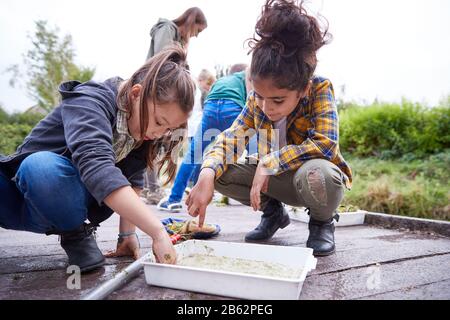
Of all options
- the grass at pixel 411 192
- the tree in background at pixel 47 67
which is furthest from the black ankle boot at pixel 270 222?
the tree in background at pixel 47 67

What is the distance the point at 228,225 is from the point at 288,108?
4.18 feet

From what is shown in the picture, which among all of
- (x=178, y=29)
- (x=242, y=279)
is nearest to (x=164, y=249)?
(x=242, y=279)

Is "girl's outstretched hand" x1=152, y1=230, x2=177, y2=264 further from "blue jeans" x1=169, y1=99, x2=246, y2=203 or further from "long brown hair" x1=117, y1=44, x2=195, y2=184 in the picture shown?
"blue jeans" x1=169, y1=99, x2=246, y2=203

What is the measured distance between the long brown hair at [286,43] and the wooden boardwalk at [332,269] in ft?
2.77

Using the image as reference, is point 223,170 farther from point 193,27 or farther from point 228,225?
point 193,27

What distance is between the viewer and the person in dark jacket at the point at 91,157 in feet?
4.23

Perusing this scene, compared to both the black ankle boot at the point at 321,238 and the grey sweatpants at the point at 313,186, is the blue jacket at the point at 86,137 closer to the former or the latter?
the grey sweatpants at the point at 313,186

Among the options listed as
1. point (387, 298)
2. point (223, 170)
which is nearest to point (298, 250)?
point (387, 298)

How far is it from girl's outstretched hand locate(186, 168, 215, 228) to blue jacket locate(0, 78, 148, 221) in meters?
0.39

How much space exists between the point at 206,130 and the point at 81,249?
81.9 inches

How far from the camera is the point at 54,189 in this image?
1411 millimetres

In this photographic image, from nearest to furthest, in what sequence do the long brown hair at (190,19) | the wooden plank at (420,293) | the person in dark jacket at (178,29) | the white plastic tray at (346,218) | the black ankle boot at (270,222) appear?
the wooden plank at (420,293) < the black ankle boot at (270,222) < the white plastic tray at (346,218) < the person in dark jacket at (178,29) < the long brown hair at (190,19)

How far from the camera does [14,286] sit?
1342 millimetres

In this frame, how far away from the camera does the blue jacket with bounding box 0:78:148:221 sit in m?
1.27
